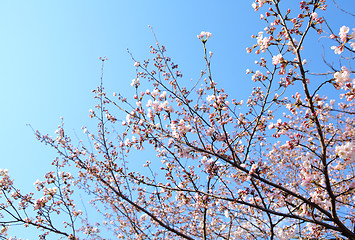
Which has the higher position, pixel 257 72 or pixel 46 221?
pixel 257 72

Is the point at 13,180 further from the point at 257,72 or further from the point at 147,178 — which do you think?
the point at 257,72

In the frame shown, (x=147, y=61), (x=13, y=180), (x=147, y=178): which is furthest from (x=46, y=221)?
(x=147, y=61)

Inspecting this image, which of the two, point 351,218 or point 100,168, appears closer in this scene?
point 351,218

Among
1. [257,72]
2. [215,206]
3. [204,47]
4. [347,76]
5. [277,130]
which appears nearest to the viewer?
[347,76]

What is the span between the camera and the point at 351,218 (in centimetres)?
433

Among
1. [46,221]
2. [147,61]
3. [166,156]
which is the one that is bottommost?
A: [46,221]

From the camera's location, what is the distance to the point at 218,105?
3.67 meters

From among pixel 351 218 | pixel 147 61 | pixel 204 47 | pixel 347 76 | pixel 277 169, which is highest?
pixel 277 169

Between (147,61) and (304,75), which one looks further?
(147,61)

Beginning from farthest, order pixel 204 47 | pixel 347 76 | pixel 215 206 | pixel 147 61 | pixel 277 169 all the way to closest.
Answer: pixel 277 169, pixel 215 206, pixel 147 61, pixel 204 47, pixel 347 76

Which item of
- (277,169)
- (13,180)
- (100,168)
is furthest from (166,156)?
(277,169)

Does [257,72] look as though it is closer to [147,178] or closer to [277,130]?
[277,130]

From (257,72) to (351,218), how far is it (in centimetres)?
307

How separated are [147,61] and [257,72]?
204cm
